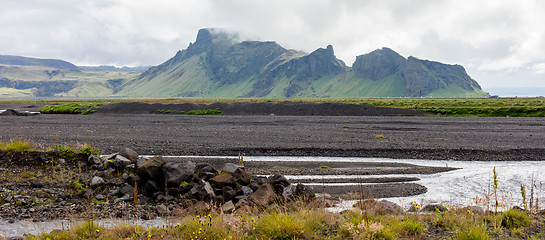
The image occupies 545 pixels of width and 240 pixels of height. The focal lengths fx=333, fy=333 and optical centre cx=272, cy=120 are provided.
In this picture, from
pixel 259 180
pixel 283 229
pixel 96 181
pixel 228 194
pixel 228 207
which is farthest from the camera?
pixel 259 180

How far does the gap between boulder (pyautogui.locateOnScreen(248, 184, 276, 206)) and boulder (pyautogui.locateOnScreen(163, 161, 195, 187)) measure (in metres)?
2.75

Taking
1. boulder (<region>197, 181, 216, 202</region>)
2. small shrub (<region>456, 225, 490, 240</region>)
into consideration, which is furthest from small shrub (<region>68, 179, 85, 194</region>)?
small shrub (<region>456, 225, 490, 240</region>)

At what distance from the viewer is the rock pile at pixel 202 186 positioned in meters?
10.6

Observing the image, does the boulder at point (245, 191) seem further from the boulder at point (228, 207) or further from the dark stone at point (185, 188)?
the dark stone at point (185, 188)

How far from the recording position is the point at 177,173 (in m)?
11.7

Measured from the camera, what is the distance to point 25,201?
33.3 feet

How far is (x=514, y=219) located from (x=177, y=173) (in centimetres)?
975

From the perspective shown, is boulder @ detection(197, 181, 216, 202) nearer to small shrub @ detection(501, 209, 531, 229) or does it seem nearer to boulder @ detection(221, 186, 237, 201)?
boulder @ detection(221, 186, 237, 201)

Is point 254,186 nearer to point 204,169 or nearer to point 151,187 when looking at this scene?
point 204,169

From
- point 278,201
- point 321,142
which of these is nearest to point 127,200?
point 278,201

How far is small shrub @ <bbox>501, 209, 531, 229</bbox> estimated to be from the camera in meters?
7.26

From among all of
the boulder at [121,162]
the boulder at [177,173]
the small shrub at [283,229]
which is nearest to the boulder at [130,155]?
the boulder at [121,162]

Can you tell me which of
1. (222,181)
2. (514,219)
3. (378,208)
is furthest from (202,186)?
(514,219)

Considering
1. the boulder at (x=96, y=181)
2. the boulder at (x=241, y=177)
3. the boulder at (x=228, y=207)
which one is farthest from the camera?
the boulder at (x=241, y=177)
